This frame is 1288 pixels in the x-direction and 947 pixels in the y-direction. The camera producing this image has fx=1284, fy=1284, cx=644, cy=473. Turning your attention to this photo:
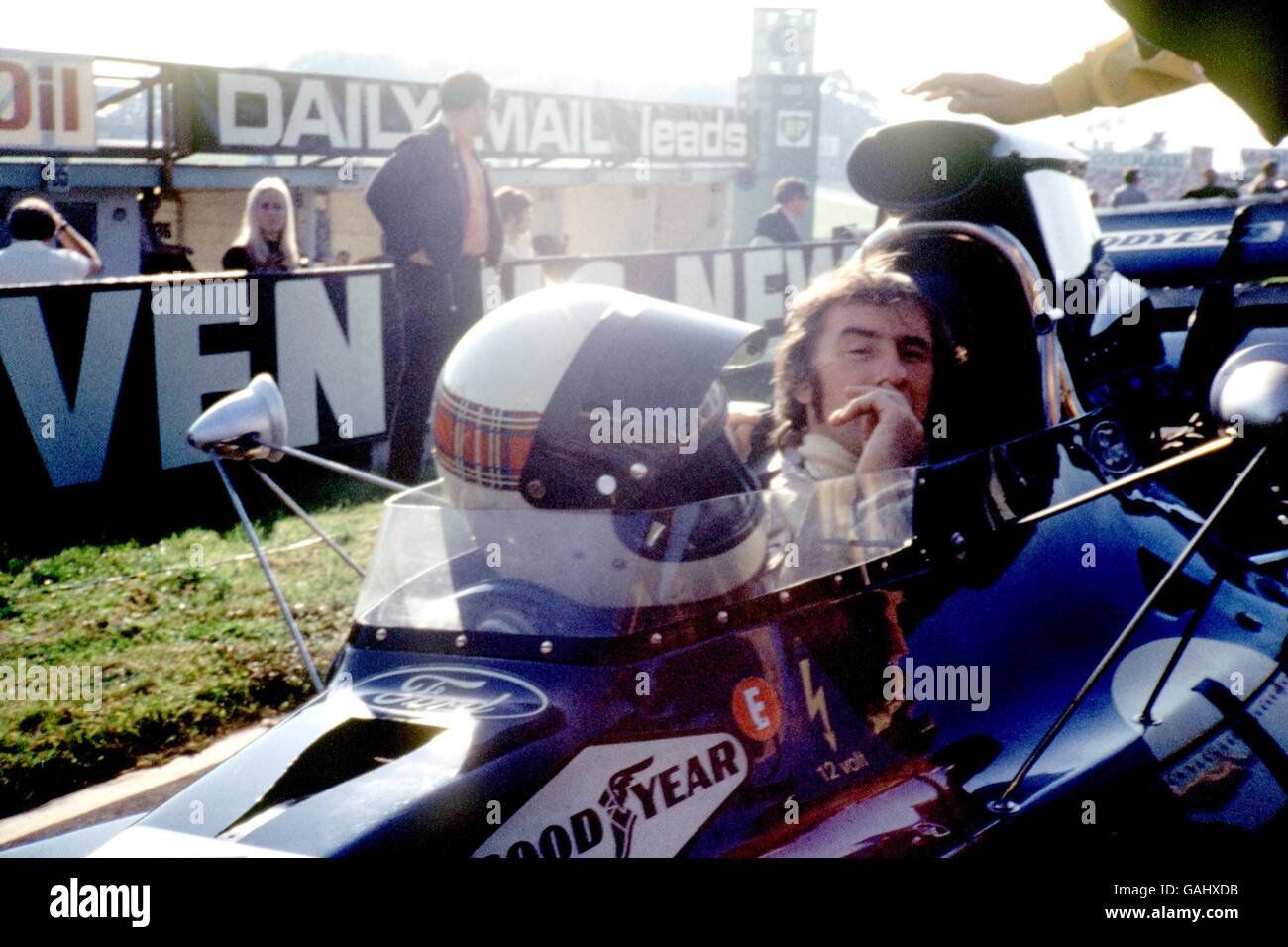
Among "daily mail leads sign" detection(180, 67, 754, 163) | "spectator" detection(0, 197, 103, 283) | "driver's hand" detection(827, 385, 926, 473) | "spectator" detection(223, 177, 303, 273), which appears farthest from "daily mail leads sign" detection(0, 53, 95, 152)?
"driver's hand" detection(827, 385, 926, 473)

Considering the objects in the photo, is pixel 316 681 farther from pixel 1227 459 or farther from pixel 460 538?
pixel 1227 459

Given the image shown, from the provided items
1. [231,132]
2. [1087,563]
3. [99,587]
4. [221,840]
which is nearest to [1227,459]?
[1087,563]

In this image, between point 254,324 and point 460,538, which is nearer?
point 460,538

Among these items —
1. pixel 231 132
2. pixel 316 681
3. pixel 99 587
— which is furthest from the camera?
pixel 231 132

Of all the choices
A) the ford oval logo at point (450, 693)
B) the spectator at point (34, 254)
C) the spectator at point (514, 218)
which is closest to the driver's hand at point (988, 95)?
the ford oval logo at point (450, 693)

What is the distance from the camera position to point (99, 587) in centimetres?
498

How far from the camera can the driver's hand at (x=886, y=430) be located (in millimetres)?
2240

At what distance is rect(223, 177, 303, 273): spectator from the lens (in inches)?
280

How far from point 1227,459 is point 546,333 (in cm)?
233

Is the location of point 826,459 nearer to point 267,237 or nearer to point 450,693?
point 450,693

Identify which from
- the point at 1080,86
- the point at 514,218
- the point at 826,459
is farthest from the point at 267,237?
the point at 1080,86

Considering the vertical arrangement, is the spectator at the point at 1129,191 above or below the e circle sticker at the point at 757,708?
above

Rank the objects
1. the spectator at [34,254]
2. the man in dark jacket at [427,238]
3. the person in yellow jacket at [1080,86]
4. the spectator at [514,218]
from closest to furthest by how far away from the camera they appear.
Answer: the person in yellow jacket at [1080,86]
the man in dark jacket at [427,238]
the spectator at [34,254]
the spectator at [514,218]

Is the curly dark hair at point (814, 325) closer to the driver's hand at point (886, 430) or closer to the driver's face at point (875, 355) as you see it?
the driver's face at point (875, 355)
